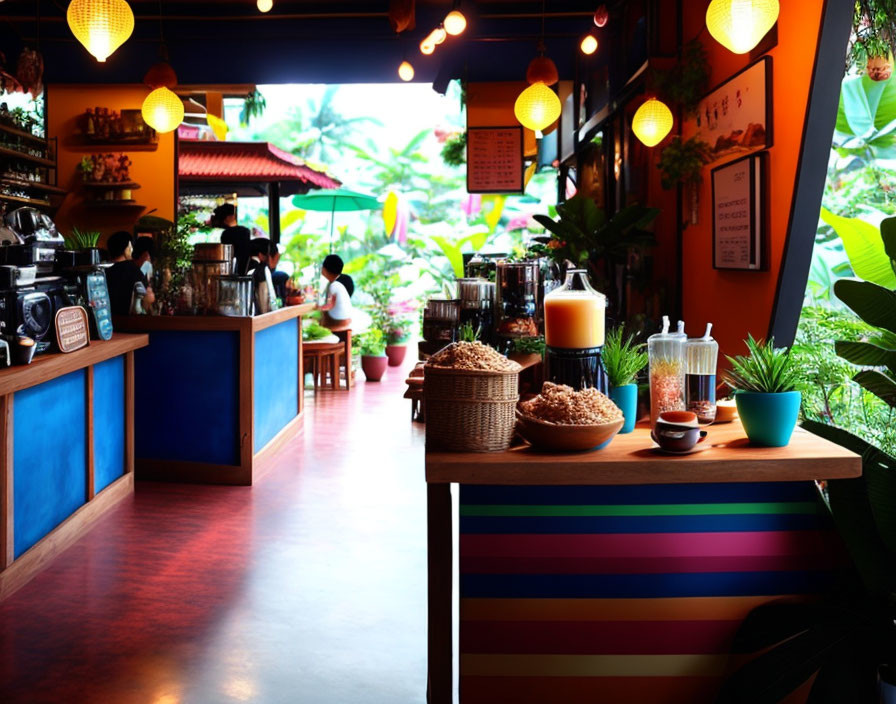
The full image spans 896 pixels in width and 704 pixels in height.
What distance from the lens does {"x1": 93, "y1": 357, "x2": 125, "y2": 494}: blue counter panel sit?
5.16 meters

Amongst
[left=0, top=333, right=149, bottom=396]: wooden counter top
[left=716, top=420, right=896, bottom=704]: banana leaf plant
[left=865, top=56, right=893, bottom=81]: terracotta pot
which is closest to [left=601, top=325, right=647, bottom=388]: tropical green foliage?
[left=716, top=420, right=896, bottom=704]: banana leaf plant

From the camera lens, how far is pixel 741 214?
194 inches

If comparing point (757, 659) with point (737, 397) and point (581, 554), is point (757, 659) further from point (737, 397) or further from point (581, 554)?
point (737, 397)

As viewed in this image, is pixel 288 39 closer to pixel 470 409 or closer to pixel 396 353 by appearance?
pixel 396 353

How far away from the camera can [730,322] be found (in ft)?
17.5

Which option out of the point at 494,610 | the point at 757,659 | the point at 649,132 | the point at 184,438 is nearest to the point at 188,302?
the point at 184,438

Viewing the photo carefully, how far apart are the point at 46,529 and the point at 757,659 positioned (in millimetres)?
3502

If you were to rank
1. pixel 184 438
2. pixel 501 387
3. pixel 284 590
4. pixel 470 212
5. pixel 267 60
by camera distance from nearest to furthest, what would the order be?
pixel 501 387, pixel 284 590, pixel 184 438, pixel 267 60, pixel 470 212

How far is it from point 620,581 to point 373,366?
8725 mm

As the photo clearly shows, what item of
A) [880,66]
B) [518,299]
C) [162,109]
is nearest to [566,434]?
[518,299]

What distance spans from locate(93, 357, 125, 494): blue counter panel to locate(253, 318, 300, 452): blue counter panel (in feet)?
3.30

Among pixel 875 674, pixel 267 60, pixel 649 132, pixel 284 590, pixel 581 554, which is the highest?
pixel 267 60

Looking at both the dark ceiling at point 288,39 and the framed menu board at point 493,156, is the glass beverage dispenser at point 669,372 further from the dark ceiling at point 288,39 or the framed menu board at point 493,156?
the framed menu board at point 493,156

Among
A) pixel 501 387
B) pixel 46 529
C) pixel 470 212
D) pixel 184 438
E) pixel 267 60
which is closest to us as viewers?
pixel 501 387
